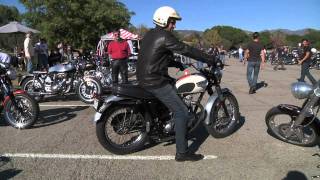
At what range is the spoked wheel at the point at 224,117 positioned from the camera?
5.91 meters

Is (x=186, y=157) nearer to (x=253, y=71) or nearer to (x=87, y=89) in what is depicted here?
(x=87, y=89)

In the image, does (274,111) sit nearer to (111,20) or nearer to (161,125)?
(161,125)

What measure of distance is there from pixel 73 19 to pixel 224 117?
2570 cm

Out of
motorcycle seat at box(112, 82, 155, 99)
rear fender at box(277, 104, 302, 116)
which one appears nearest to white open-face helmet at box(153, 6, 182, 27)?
motorcycle seat at box(112, 82, 155, 99)

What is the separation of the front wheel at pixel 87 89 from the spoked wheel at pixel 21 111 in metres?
2.74

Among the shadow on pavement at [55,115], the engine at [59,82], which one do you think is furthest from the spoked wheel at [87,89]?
the shadow on pavement at [55,115]

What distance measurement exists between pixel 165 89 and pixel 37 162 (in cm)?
196

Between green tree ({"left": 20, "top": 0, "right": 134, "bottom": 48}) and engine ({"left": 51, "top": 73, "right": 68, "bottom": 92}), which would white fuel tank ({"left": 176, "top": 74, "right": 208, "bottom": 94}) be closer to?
engine ({"left": 51, "top": 73, "right": 68, "bottom": 92})

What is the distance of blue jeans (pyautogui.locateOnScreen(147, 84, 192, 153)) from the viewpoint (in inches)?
198

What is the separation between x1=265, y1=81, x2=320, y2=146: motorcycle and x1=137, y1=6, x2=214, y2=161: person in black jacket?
4.76 feet

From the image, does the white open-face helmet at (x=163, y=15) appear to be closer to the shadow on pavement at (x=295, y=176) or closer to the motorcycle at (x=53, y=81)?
the shadow on pavement at (x=295, y=176)

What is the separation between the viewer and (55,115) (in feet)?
26.7

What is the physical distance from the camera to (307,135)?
5730mm

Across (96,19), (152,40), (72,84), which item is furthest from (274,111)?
(96,19)
